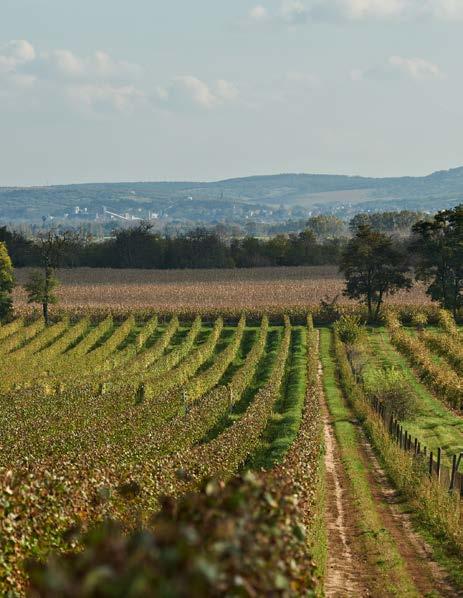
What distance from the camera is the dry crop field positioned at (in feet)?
294

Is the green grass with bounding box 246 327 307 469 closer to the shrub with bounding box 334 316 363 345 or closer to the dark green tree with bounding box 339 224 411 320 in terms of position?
the shrub with bounding box 334 316 363 345

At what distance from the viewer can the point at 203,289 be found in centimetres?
10062

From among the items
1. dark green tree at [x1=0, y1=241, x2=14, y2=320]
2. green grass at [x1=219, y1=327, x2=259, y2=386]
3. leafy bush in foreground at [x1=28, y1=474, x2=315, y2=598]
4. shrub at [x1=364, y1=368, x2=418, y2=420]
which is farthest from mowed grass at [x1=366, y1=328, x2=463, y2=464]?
dark green tree at [x1=0, y1=241, x2=14, y2=320]

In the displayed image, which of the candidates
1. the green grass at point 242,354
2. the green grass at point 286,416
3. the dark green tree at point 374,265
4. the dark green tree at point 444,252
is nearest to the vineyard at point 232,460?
the green grass at point 286,416

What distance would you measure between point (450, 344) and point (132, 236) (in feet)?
278

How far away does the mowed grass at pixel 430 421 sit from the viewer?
33719mm

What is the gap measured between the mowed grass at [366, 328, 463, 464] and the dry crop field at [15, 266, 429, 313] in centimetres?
2884

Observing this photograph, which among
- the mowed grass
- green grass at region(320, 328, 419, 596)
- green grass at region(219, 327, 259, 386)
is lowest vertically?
green grass at region(219, 327, 259, 386)

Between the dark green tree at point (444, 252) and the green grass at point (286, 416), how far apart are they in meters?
16.1

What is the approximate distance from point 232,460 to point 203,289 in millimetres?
75173

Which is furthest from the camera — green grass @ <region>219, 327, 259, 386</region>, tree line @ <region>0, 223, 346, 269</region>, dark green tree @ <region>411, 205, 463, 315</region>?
tree line @ <region>0, 223, 346, 269</region>

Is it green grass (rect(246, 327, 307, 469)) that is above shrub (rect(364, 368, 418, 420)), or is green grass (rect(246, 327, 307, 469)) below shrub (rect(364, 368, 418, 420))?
below

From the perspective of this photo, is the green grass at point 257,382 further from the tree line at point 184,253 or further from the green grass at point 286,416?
the tree line at point 184,253

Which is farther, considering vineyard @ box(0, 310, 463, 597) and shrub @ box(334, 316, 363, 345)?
shrub @ box(334, 316, 363, 345)
